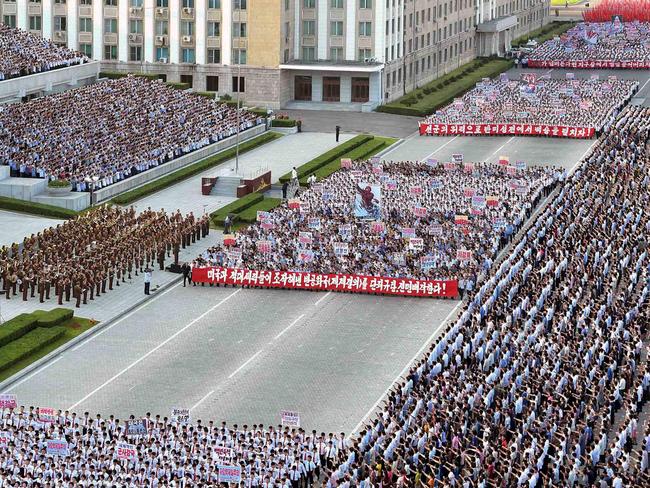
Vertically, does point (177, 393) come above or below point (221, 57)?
Result: below

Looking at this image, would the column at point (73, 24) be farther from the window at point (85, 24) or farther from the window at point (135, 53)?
the window at point (135, 53)

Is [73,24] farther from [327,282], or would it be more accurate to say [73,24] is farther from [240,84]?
[327,282]

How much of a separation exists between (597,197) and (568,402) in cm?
3549

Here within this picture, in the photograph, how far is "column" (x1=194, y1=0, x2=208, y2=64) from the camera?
134 m

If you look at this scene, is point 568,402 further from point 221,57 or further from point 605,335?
point 221,57

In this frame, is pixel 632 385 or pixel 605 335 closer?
pixel 632 385

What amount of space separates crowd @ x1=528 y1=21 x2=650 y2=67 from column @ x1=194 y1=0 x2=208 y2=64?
47191mm

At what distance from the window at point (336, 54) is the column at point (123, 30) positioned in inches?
673

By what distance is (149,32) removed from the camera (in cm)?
13500

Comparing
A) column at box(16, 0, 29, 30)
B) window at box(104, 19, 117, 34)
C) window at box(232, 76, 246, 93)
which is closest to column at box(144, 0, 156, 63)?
window at box(104, 19, 117, 34)

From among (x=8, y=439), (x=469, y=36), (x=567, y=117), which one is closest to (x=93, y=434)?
(x=8, y=439)

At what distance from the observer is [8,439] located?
5297 centimetres

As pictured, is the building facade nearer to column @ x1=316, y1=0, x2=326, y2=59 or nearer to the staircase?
column @ x1=316, y1=0, x2=326, y2=59

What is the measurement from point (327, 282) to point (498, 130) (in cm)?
4925
